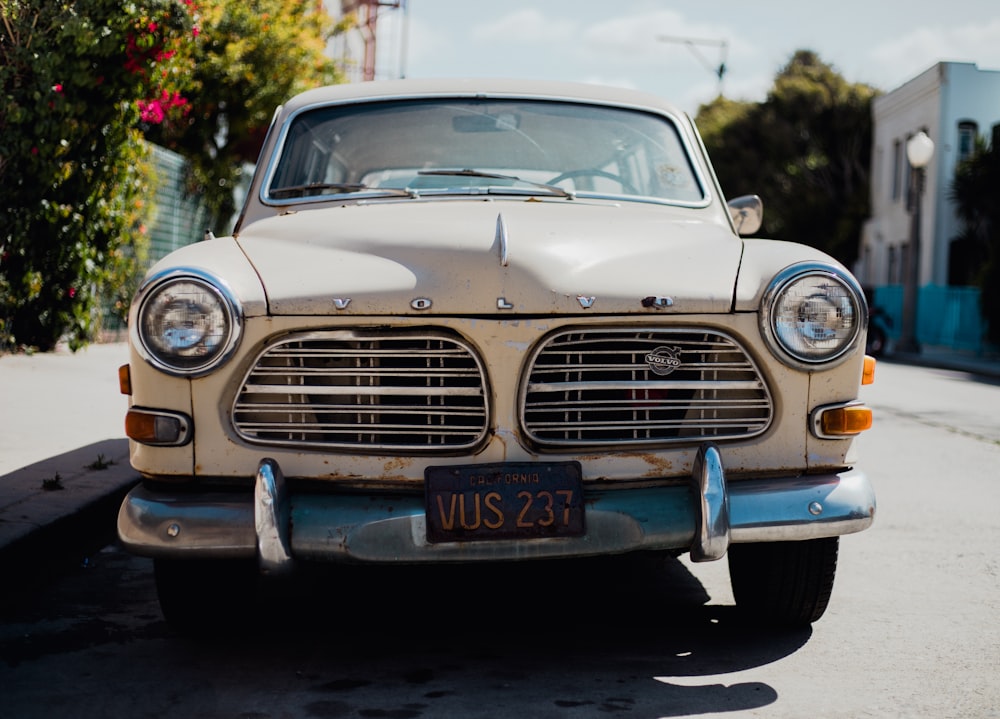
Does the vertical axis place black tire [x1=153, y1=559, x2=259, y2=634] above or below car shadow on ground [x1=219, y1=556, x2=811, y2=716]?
above

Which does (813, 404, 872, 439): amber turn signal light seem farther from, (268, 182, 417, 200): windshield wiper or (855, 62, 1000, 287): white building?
(855, 62, 1000, 287): white building

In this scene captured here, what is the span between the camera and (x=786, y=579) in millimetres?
3996

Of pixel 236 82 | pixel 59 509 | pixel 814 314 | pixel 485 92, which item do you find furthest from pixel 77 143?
pixel 814 314

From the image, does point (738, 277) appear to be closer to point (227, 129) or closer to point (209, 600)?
point (209, 600)

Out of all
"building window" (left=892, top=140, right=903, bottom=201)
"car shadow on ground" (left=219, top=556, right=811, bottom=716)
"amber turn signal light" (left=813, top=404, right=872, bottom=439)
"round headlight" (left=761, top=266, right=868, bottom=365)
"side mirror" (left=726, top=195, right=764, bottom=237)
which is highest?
"building window" (left=892, top=140, right=903, bottom=201)

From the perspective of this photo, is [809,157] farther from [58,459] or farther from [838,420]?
[838,420]

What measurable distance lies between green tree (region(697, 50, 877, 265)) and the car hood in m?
35.1

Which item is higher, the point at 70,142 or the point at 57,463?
the point at 70,142

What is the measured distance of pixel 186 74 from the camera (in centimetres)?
1138

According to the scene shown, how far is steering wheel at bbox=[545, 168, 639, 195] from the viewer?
15.6ft

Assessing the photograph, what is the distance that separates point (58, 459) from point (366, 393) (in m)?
3.39

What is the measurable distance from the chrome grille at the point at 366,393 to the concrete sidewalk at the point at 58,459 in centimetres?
159

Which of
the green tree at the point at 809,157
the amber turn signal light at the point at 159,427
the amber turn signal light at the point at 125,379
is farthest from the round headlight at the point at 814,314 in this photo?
the green tree at the point at 809,157

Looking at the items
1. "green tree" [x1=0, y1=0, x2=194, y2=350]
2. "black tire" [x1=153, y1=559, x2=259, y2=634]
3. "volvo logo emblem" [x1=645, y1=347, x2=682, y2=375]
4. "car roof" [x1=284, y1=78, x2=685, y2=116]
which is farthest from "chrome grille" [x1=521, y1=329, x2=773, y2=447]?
"green tree" [x1=0, y1=0, x2=194, y2=350]
